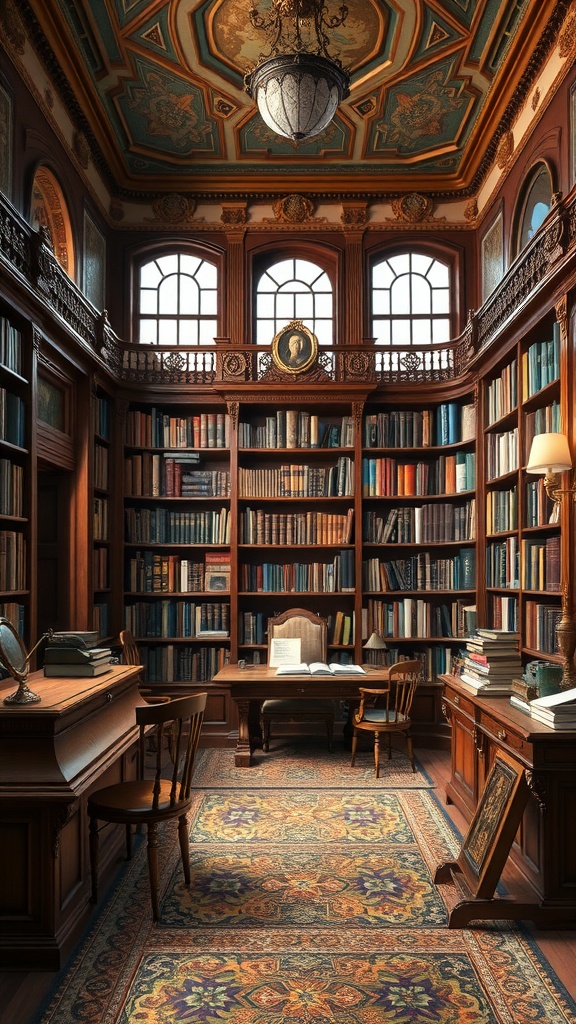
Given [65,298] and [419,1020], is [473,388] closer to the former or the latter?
[65,298]

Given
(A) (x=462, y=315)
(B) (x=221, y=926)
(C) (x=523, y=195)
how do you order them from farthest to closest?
(A) (x=462, y=315), (C) (x=523, y=195), (B) (x=221, y=926)

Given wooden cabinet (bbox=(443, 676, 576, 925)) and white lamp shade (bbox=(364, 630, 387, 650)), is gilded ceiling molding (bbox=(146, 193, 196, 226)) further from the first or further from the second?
wooden cabinet (bbox=(443, 676, 576, 925))

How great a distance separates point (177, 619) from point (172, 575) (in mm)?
435

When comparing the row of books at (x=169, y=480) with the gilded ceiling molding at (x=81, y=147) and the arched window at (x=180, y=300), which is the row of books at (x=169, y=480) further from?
the gilded ceiling molding at (x=81, y=147)

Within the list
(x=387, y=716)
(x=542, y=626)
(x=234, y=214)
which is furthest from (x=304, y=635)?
(x=234, y=214)

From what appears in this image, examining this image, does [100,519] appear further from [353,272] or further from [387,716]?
[353,272]

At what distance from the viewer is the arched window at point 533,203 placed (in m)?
6.05

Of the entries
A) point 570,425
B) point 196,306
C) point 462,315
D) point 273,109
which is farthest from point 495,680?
point 196,306

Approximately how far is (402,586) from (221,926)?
4.50 metres

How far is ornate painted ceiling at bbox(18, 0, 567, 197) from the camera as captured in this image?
5648 mm

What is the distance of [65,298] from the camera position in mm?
5910

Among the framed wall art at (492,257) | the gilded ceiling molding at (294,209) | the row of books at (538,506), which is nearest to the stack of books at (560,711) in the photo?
the row of books at (538,506)

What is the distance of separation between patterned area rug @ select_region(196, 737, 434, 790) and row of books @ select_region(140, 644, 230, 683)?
77 cm

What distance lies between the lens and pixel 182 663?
7824 millimetres
